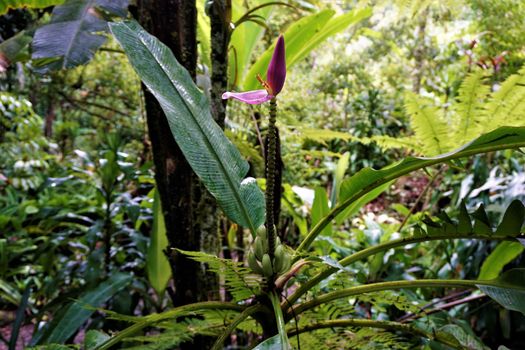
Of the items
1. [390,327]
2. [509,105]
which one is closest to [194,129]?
[390,327]


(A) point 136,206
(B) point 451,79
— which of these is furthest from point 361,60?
(A) point 136,206

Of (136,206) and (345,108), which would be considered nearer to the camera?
(136,206)

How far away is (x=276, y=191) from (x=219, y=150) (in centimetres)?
26

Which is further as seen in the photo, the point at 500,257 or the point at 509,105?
the point at 500,257

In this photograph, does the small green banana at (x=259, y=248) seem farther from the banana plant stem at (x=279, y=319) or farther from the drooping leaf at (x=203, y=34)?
the drooping leaf at (x=203, y=34)

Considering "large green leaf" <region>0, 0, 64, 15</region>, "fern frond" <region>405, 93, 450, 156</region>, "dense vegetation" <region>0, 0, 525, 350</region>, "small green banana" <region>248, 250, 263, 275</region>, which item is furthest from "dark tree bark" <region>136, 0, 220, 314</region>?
"fern frond" <region>405, 93, 450, 156</region>

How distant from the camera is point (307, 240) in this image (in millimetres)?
634

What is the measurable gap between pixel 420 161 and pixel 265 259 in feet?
0.77

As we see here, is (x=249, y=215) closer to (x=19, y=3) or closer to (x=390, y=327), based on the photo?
(x=390, y=327)

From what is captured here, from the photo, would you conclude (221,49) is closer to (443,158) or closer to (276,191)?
(276,191)

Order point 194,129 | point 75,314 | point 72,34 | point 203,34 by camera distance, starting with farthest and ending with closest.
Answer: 1. point 203,34
2. point 75,314
3. point 72,34
4. point 194,129

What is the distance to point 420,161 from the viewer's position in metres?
0.53

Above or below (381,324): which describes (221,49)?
above

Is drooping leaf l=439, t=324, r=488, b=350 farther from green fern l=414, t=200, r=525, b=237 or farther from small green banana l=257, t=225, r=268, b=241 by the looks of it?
small green banana l=257, t=225, r=268, b=241
